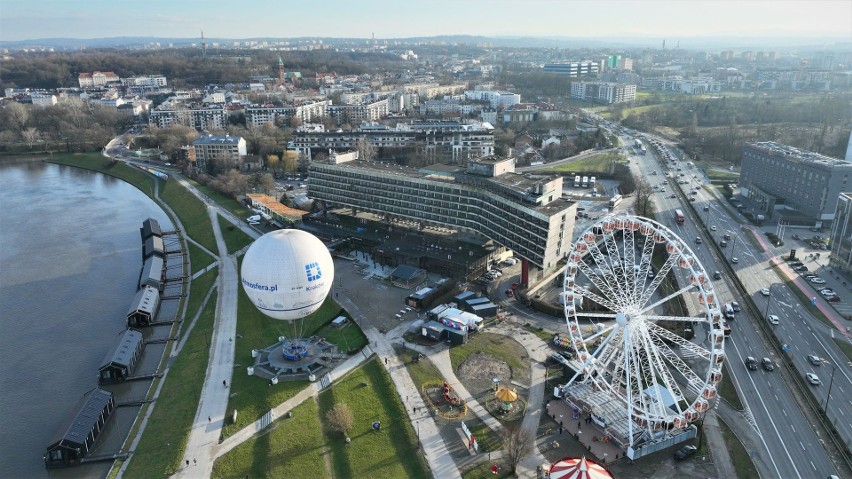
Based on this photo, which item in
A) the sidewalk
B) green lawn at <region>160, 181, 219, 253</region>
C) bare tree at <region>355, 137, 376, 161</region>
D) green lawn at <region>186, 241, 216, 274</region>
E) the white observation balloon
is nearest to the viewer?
the white observation balloon

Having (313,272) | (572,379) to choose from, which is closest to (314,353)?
(313,272)

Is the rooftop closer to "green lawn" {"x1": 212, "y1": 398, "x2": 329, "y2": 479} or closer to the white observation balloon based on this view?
the white observation balloon

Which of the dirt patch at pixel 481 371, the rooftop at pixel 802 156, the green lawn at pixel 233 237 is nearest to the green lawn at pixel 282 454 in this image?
the dirt patch at pixel 481 371

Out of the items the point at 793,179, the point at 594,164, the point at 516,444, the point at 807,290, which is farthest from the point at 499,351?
the point at 594,164

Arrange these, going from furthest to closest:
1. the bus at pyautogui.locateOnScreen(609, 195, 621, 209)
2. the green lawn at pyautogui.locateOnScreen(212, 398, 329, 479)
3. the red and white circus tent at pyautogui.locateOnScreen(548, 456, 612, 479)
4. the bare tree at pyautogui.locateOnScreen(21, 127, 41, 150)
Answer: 1. the bare tree at pyautogui.locateOnScreen(21, 127, 41, 150)
2. the bus at pyautogui.locateOnScreen(609, 195, 621, 209)
3. the green lawn at pyautogui.locateOnScreen(212, 398, 329, 479)
4. the red and white circus tent at pyautogui.locateOnScreen(548, 456, 612, 479)

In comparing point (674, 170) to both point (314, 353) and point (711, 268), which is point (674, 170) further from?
point (314, 353)

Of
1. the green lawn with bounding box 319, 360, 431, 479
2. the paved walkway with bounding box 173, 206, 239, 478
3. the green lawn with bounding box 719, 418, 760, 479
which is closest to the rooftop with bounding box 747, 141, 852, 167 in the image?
the green lawn with bounding box 719, 418, 760, 479
